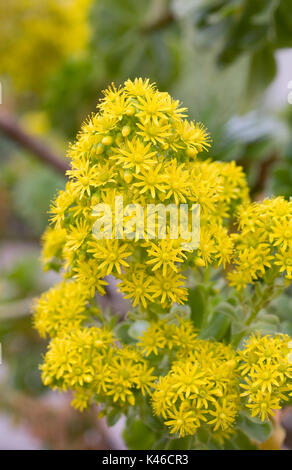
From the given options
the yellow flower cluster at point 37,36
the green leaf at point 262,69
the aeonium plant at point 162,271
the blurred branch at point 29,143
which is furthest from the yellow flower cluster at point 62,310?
the yellow flower cluster at point 37,36

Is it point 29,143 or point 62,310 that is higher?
point 29,143

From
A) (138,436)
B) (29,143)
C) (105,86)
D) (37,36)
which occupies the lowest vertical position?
(138,436)

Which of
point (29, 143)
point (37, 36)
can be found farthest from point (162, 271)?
point (37, 36)

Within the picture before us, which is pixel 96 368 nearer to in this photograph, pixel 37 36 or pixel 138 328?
pixel 138 328

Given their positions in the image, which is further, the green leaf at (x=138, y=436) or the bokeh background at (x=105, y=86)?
the bokeh background at (x=105, y=86)

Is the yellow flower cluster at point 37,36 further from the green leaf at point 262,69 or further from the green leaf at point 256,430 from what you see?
the green leaf at point 256,430

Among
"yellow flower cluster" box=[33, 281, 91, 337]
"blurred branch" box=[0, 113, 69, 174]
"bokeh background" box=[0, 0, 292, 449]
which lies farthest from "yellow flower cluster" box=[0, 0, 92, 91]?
"yellow flower cluster" box=[33, 281, 91, 337]

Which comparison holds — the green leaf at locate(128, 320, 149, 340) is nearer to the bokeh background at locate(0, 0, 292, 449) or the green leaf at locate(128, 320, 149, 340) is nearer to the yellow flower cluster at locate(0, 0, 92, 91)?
the bokeh background at locate(0, 0, 292, 449)
